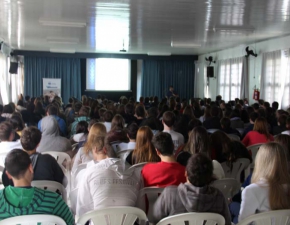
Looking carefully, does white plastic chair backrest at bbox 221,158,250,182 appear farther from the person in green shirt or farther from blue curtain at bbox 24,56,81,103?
blue curtain at bbox 24,56,81,103

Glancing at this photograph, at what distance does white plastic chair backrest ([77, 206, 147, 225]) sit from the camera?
2498mm

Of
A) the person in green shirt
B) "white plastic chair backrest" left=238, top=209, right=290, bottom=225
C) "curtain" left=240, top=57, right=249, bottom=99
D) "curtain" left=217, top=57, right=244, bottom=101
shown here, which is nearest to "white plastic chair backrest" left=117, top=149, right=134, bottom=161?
the person in green shirt

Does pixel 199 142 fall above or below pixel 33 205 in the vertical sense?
above

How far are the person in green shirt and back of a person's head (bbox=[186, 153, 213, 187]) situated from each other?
85cm

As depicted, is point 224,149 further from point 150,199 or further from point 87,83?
point 87,83

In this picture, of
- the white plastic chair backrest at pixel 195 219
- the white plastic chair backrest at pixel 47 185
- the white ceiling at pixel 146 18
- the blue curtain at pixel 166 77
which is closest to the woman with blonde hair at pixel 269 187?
the white plastic chair backrest at pixel 195 219

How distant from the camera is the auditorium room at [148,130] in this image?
2.59 metres

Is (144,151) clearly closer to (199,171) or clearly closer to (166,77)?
(199,171)

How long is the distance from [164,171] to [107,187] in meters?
0.57

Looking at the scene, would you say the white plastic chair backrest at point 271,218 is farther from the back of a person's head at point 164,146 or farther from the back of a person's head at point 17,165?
the back of a person's head at point 17,165

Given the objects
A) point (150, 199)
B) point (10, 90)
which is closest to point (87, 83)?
point (10, 90)

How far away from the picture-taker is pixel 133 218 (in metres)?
2.61

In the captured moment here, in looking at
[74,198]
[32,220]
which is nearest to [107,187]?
[74,198]

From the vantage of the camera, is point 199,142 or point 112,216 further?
point 199,142
